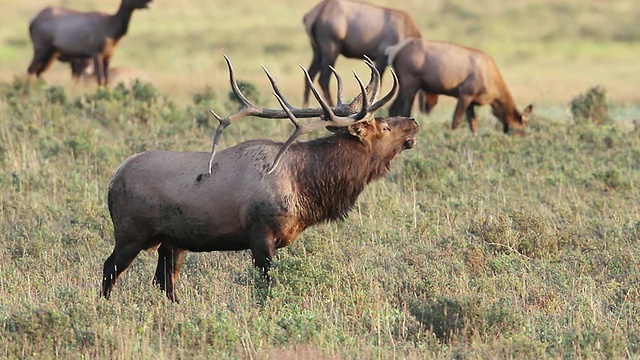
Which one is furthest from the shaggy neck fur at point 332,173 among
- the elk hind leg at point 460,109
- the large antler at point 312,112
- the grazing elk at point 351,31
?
the grazing elk at point 351,31

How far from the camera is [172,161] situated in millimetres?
8523

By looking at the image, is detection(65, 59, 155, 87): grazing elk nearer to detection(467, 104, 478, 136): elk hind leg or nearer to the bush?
detection(467, 104, 478, 136): elk hind leg

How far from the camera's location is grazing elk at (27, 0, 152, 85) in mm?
19953

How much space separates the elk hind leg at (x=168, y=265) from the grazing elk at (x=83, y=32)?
37.2 feet

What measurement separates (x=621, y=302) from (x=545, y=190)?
4.05 meters

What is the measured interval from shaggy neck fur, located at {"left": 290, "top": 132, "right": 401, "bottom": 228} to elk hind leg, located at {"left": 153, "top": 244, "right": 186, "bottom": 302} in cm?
104

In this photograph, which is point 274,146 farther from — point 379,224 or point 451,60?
point 451,60

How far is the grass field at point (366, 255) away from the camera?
705 cm

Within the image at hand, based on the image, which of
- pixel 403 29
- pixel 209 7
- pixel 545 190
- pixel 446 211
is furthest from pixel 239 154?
pixel 209 7

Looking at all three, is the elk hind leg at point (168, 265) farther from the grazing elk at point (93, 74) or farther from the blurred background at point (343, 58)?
the blurred background at point (343, 58)

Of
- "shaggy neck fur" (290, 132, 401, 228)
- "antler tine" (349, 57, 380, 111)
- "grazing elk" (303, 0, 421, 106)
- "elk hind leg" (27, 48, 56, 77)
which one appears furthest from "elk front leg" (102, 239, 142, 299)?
"elk hind leg" (27, 48, 56, 77)

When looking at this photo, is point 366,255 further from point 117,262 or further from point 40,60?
point 40,60

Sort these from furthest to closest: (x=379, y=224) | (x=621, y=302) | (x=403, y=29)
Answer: (x=403, y=29)
(x=379, y=224)
(x=621, y=302)

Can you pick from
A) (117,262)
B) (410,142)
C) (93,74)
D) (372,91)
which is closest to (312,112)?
(372,91)
